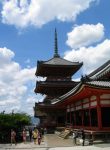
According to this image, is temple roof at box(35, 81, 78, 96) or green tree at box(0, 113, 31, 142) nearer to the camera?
green tree at box(0, 113, 31, 142)

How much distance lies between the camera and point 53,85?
54438mm

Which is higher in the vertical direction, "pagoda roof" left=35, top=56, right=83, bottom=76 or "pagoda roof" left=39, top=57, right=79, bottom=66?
"pagoda roof" left=39, top=57, right=79, bottom=66

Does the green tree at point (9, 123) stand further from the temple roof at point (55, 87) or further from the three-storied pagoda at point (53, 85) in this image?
the temple roof at point (55, 87)

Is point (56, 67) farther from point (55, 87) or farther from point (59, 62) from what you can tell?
point (55, 87)

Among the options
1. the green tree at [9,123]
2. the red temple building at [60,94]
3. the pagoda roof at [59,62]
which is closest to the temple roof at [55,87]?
the red temple building at [60,94]

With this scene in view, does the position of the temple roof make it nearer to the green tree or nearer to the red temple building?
the red temple building

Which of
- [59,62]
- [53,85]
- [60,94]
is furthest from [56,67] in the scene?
[60,94]

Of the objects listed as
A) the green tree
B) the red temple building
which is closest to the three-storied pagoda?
the red temple building

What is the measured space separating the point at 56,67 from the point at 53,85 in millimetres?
4169

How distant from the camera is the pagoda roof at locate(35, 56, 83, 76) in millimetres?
56875

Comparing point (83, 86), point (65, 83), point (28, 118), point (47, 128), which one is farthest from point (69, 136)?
point (65, 83)

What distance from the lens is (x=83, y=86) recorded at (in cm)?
2577

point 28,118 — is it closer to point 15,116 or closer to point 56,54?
point 15,116

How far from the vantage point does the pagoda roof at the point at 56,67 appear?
56.9 meters
